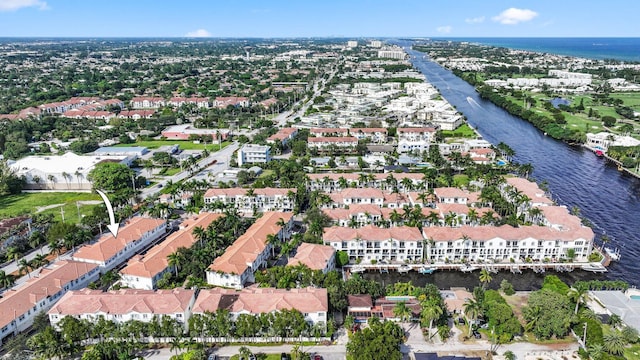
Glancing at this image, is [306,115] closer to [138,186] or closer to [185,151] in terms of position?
[185,151]

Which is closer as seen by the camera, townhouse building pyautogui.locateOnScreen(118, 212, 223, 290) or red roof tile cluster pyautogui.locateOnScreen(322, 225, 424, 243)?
townhouse building pyautogui.locateOnScreen(118, 212, 223, 290)

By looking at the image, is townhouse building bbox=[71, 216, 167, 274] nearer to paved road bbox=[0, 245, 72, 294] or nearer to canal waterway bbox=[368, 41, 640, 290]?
paved road bbox=[0, 245, 72, 294]

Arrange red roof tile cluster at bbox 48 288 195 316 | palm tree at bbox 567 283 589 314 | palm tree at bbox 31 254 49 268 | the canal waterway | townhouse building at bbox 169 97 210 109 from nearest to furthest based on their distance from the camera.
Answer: red roof tile cluster at bbox 48 288 195 316
palm tree at bbox 567 283 589 314
palm tree at bbox 31 254 49 268
the canal waterway
townhouse building at bbox 169 97 210 109

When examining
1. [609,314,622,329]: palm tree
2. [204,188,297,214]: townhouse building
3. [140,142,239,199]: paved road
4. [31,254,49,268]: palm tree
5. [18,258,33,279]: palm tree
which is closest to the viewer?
[609,314,622,329]: palm tree

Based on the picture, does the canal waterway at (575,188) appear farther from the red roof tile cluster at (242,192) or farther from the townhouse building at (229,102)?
the townhouse building at (229,102)

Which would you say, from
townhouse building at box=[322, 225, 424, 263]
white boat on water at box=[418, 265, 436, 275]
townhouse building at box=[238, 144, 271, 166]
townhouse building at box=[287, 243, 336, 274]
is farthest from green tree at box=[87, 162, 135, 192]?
white boat on water at box=[418, 265, 436, 275]

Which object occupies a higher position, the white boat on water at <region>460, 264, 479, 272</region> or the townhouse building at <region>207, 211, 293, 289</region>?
the townhouse building at <region>207, 211, 293, 289</region>

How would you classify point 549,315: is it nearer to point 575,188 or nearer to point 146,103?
point 575,188

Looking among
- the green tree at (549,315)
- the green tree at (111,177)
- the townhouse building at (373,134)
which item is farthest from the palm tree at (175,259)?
the townhouse building at (373,134)

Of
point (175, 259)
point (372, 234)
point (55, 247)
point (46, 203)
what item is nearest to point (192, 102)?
point (46, 203)
